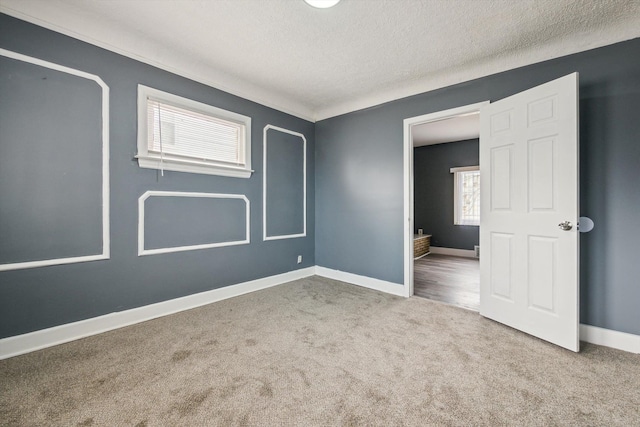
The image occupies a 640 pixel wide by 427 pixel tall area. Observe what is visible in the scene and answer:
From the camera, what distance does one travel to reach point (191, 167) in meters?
2.84

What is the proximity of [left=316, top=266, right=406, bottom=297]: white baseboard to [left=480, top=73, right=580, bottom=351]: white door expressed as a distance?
0.98 m

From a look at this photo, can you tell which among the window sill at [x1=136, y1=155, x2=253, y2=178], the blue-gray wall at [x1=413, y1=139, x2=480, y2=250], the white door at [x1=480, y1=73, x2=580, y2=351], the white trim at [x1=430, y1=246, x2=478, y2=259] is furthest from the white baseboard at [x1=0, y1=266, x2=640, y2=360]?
the blue-gray wall at [x1=413, y1=139, x2=480, y2=250]

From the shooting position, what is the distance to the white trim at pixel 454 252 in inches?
237

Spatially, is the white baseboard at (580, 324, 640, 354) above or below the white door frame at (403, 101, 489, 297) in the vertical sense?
below

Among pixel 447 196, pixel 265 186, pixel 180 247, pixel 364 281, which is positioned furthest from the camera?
pixel 447 196

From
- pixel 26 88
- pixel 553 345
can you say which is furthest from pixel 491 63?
pixel 26 88

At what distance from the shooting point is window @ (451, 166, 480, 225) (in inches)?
245

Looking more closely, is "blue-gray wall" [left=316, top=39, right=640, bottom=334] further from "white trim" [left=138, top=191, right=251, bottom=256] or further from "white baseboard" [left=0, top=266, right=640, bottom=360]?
"white trim" [left=138, top=191, right=251, bottom=256]

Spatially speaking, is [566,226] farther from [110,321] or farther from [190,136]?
[110,321]

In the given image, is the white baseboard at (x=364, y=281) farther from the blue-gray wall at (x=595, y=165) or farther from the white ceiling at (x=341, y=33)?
the white ceiling at (x=341, y=33)

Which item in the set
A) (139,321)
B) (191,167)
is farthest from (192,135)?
(139,321)

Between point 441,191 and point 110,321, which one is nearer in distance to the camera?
point 110,321

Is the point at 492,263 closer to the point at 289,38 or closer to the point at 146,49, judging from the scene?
the point at 289,38

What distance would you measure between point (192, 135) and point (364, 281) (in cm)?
284
